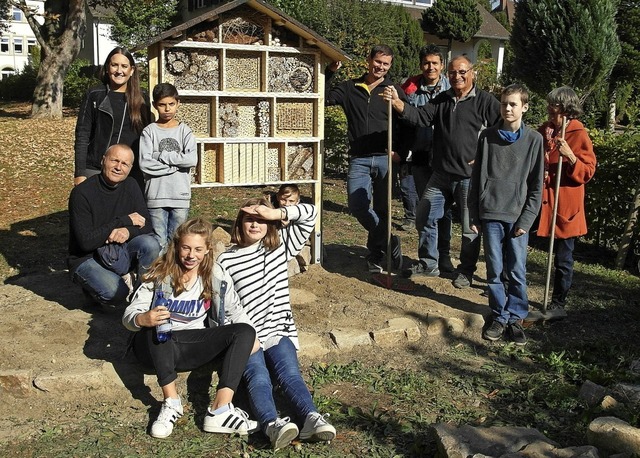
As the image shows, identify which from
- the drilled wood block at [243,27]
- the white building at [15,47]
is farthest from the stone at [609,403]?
the white building at [15,47]

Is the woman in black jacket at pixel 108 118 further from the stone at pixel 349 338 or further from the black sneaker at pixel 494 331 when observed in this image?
the black sneaker at pixel 494 331

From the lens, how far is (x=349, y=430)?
430 centimetres

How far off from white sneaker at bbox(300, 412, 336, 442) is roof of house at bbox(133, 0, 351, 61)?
3453mm

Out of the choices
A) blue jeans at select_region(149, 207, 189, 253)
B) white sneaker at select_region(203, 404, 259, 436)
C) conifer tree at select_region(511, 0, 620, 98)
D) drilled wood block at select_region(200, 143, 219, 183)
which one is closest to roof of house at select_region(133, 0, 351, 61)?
drilled wood block at select_region(200, 143, 219, 183)

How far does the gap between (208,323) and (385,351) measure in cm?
147

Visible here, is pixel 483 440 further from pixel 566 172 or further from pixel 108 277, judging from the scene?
pixel 108 277

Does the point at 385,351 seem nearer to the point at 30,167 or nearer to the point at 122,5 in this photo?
the point at 30,167

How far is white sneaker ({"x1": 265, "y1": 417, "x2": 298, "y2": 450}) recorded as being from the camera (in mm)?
3920

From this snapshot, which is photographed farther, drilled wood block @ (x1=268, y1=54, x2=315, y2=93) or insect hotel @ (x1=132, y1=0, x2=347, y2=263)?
drilled wood block @ (x1=268, y1=54, x2=315, y2=93)

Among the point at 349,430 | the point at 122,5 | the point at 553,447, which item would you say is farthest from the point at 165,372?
the point at 122,5

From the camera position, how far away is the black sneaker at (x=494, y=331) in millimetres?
5633

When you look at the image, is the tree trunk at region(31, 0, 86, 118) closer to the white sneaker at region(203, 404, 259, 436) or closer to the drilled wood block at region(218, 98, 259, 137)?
the drilled wood block at region(218, 98, 259, 137)

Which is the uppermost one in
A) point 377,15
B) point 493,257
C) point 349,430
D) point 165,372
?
Answer: point 377,15

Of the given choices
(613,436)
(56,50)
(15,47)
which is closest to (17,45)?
(15,47)
